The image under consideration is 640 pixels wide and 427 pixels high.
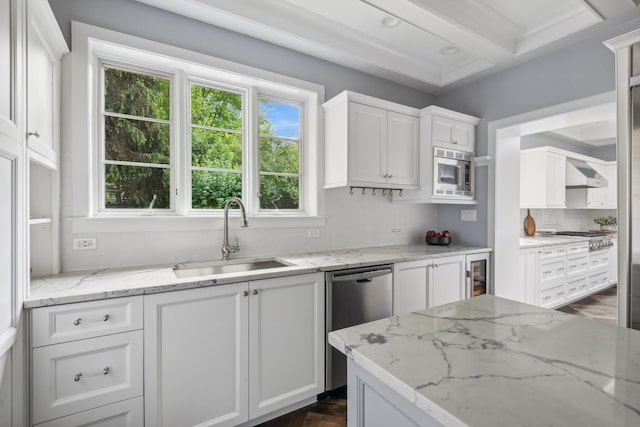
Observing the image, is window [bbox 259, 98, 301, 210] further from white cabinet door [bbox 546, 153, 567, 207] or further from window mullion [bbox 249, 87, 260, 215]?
white cabinet door [bbox 546, 153, 567, 207]

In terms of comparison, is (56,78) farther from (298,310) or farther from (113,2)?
(298,310)

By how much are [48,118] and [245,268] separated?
1480 millimetres

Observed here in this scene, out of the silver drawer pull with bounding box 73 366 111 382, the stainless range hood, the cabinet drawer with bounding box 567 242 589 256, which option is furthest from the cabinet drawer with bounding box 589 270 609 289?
the silver drawer pull with bounding box 73 366 111 382

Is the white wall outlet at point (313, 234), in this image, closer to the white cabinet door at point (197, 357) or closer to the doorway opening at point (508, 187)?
the white cabinet door at point (197, 357)

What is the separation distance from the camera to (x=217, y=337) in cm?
170

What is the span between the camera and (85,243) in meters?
1.93

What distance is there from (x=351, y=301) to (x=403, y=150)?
1.55m

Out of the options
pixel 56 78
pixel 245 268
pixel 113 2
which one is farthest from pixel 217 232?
pixel 113 2

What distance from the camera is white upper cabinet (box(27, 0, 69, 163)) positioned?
1.38 metres

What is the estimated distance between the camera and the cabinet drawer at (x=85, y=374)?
1323 mm

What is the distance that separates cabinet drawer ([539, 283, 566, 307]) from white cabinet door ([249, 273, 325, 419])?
343cm

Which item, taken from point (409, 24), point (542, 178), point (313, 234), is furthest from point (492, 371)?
point (542, 178)

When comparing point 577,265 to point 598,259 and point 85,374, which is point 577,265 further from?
point 85,374

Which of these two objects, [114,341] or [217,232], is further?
[217,232]
